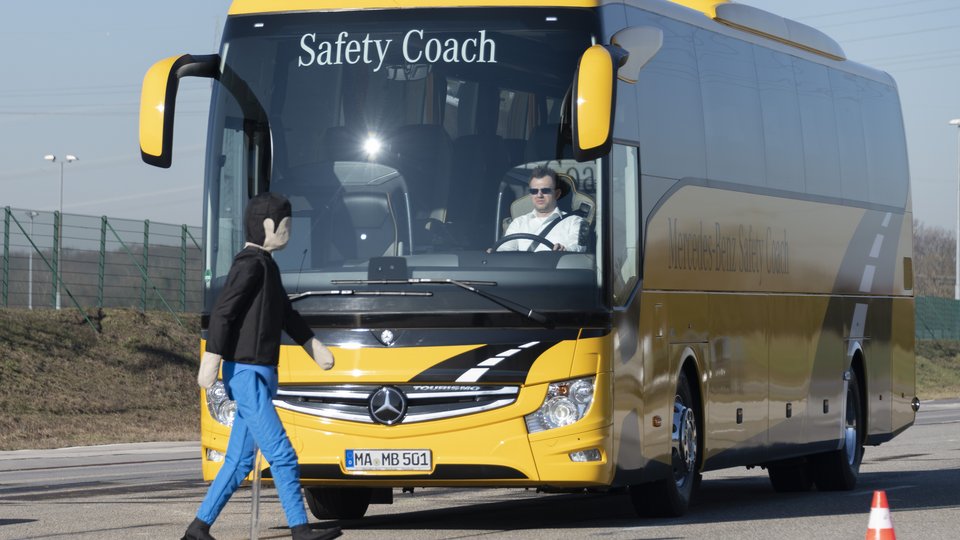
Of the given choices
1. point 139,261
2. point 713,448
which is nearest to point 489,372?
point 713,448

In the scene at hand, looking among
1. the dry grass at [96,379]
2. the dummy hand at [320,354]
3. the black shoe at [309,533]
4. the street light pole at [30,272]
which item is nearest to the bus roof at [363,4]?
the dummy hand at [320,354]

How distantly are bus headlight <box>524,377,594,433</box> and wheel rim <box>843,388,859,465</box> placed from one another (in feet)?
21.4

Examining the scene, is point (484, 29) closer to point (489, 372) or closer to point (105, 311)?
point (489, 372)

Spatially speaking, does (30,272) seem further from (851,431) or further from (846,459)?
(846,459)

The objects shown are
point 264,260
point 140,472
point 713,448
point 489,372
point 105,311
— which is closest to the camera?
point 264,260

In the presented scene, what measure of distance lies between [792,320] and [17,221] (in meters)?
21.0

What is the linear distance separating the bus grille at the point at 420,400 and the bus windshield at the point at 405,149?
1.62 feet

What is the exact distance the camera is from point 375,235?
11602mm

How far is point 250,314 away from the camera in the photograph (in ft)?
32.4

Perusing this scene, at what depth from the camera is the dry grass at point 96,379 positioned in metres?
28.7

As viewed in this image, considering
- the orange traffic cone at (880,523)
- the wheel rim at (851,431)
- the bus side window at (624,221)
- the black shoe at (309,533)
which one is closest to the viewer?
the orange traffic cone at (880,523)

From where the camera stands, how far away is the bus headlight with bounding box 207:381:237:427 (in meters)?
11.7

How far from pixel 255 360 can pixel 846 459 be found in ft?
29.4

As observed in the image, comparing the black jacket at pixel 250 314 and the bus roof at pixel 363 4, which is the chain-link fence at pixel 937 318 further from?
the black jacket at pixel 250 314
